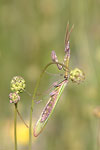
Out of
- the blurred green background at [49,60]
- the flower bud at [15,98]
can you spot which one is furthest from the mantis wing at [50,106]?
the blurred green background at [49,60]

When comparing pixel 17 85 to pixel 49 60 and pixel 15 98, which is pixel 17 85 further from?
pixel 49 60

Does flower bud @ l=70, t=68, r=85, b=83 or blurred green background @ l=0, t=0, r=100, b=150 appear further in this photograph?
blurred green background @ l=0, t=0, r=100, b=150

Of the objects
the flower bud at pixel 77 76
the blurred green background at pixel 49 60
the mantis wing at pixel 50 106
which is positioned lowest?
the mantis wing at pixel 50 106

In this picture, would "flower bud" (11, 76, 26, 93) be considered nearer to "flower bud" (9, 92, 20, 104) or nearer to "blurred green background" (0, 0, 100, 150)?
"flower bud" (9, 92, 20, 104)

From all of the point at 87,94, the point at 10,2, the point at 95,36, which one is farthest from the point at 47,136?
the point at 10,2

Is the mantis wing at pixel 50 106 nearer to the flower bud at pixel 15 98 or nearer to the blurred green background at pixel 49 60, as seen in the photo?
the flower bud at pixel 15 98

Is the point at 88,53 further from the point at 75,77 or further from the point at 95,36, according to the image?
the point at 75,77

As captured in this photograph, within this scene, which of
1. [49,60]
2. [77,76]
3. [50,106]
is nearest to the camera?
[77,76]

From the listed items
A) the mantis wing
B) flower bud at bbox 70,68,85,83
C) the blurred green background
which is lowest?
the mantis wing

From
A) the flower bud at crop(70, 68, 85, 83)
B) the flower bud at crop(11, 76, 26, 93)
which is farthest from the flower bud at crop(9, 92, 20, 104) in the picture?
the flower bud at crop(70, 68, 85, 83)

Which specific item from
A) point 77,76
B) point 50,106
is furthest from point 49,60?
point 77,76
